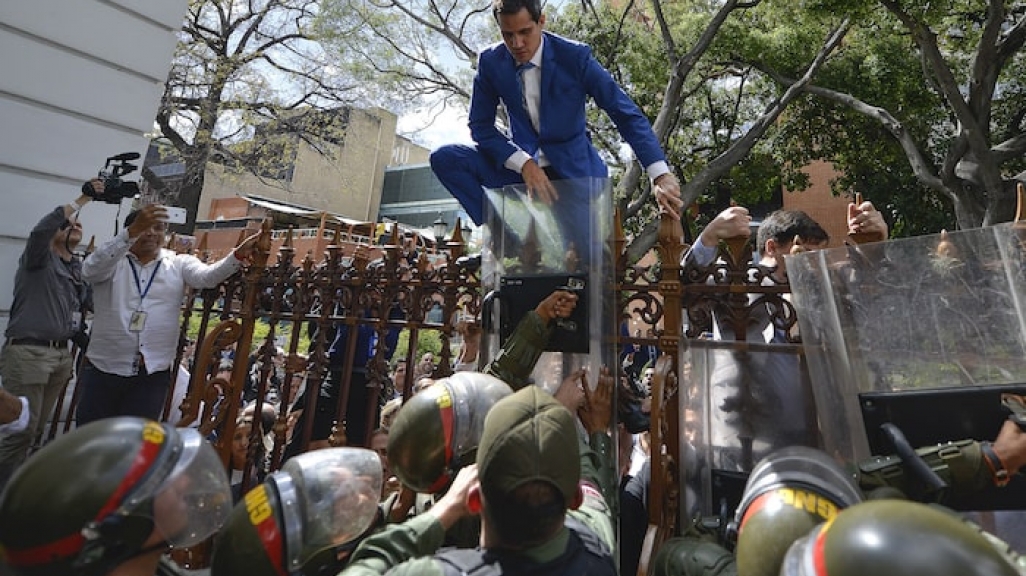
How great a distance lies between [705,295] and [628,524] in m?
1.15

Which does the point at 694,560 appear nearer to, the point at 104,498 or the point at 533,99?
the point at 104,498

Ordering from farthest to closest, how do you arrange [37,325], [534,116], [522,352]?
[37,325] < [534,116] < [522,352]

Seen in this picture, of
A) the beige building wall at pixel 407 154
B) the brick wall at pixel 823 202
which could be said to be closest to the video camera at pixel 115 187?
the brick wall at pixel 823 202

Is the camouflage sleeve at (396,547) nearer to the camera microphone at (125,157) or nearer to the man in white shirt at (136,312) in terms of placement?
the man in white shirt at (136,312)

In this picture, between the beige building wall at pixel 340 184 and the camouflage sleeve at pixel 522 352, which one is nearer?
the camouflage sleeve at pixel 522 352

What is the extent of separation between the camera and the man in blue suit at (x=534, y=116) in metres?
2.46

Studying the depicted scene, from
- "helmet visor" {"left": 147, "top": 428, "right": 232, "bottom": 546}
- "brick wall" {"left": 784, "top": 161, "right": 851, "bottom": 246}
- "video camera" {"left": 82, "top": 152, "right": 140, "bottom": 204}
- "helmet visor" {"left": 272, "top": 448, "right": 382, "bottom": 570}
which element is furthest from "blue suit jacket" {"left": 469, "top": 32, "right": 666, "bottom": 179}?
"brick wall" {"left": 784, "top": 161, "right": 851, "bottom": 246}

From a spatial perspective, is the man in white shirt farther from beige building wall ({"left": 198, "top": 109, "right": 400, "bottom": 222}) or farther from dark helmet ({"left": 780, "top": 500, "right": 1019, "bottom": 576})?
beige building wall ({"left": 198, "top": 109, "right": 400, "bottom": 222})

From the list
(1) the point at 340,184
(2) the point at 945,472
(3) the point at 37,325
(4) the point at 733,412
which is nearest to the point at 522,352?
(4) the point at 733,412

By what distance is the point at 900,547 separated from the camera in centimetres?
80

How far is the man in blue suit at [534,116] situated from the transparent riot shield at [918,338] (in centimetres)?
88

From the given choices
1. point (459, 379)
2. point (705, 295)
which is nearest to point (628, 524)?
point (705, 295)

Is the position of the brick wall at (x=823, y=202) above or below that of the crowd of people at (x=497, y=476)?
above

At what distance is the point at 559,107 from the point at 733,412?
1639mm
